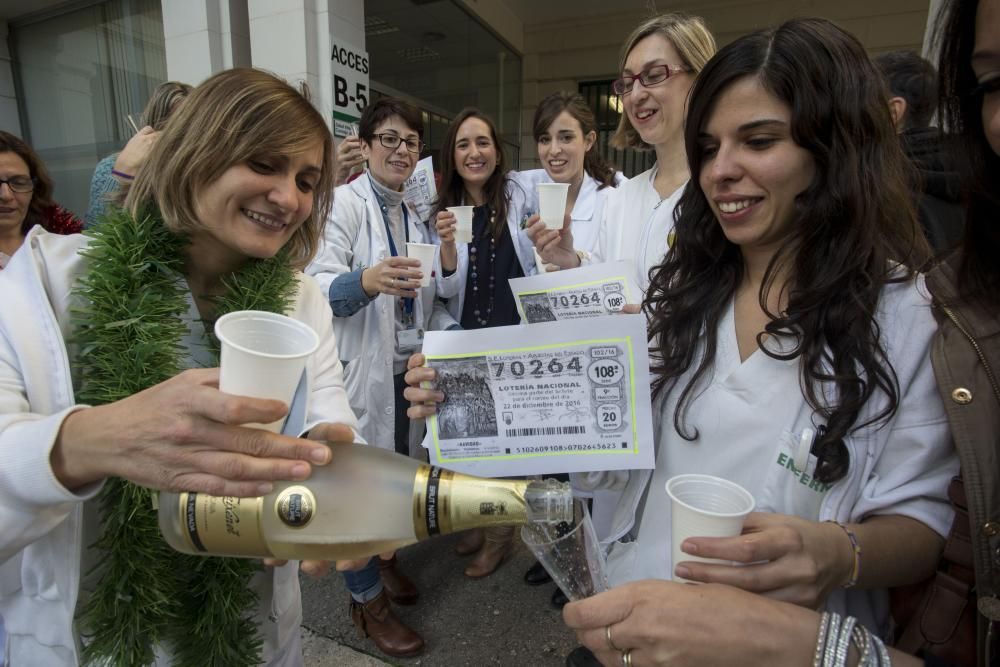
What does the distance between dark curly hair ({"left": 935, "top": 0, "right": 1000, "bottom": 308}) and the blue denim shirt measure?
7.13 feet

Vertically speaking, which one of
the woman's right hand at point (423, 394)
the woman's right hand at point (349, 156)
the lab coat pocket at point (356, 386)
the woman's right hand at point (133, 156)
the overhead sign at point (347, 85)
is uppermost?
the overhead sign at point (347, 85)

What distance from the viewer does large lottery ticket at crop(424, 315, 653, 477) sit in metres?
1.23

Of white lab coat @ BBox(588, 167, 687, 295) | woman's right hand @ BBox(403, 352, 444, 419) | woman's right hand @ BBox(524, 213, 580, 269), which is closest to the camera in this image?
woman's right hand @ BBox(403, 352, 444, 419)

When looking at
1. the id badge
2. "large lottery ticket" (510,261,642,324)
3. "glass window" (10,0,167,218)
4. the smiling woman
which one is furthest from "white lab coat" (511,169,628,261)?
"glass window" (10,0,167,218)

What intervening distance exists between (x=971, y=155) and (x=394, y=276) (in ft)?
6.54

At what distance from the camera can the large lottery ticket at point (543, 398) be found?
123cm

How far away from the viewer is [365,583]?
2.56m

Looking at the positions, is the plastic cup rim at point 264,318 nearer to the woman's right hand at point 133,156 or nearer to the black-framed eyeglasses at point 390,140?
the woman's right hand at point 133,156

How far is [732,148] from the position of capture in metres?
1.30

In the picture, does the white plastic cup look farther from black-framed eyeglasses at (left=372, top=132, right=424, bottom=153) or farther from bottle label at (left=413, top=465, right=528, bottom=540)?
bottle label at (left=413, top=465, right=528, bottom=540)

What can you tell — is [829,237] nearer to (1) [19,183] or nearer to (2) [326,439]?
(2) [326,439]

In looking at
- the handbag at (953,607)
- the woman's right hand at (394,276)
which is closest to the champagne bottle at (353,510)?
the handbag at (953,607)

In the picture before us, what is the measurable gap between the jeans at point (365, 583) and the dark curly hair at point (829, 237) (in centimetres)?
186

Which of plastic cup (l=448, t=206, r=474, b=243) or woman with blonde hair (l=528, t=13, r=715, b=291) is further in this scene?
plastic cup (l=448, t=206, r=474, b=243)
